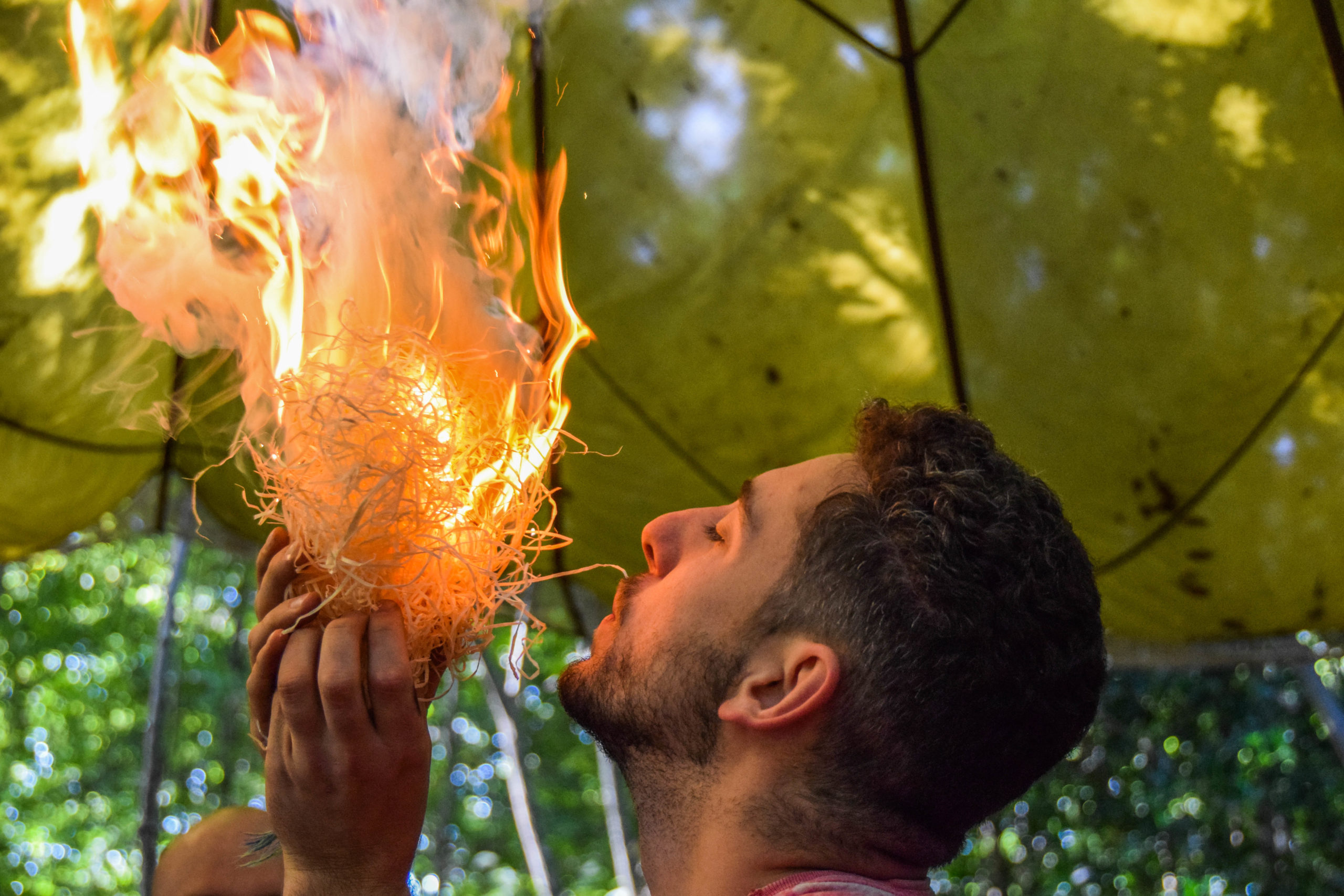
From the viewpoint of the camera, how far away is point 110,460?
130 inches

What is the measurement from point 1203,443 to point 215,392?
3.01m

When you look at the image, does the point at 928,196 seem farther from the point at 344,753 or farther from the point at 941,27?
the point at 344,753

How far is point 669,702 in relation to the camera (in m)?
1.54

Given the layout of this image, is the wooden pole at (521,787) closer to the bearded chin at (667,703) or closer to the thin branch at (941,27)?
the thin branch at (941,27)

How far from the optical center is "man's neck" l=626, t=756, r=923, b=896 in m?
1.44

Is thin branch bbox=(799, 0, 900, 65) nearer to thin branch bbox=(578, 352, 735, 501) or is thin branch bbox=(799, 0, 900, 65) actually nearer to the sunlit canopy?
the sunlit canopy

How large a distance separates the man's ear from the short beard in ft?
0.09

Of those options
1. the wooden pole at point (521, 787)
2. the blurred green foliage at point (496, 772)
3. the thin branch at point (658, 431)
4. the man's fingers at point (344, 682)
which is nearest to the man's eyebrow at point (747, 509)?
the man's fingers at point (344, 682)

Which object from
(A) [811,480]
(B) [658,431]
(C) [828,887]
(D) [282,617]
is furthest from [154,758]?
(C) [828,887]

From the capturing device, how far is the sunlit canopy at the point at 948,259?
2.70 m

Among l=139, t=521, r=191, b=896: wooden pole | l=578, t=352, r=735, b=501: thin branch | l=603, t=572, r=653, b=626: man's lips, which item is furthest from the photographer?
l=139, t=521, r=191, b=896: wooden pole

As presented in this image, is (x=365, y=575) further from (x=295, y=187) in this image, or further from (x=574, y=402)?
(x=574, y=402)

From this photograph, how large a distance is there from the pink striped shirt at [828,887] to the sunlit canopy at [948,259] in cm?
188

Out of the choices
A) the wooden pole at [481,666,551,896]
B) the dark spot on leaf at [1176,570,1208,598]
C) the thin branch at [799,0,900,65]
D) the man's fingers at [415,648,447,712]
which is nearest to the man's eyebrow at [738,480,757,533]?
the man's fingers at [415,648,447,712]
